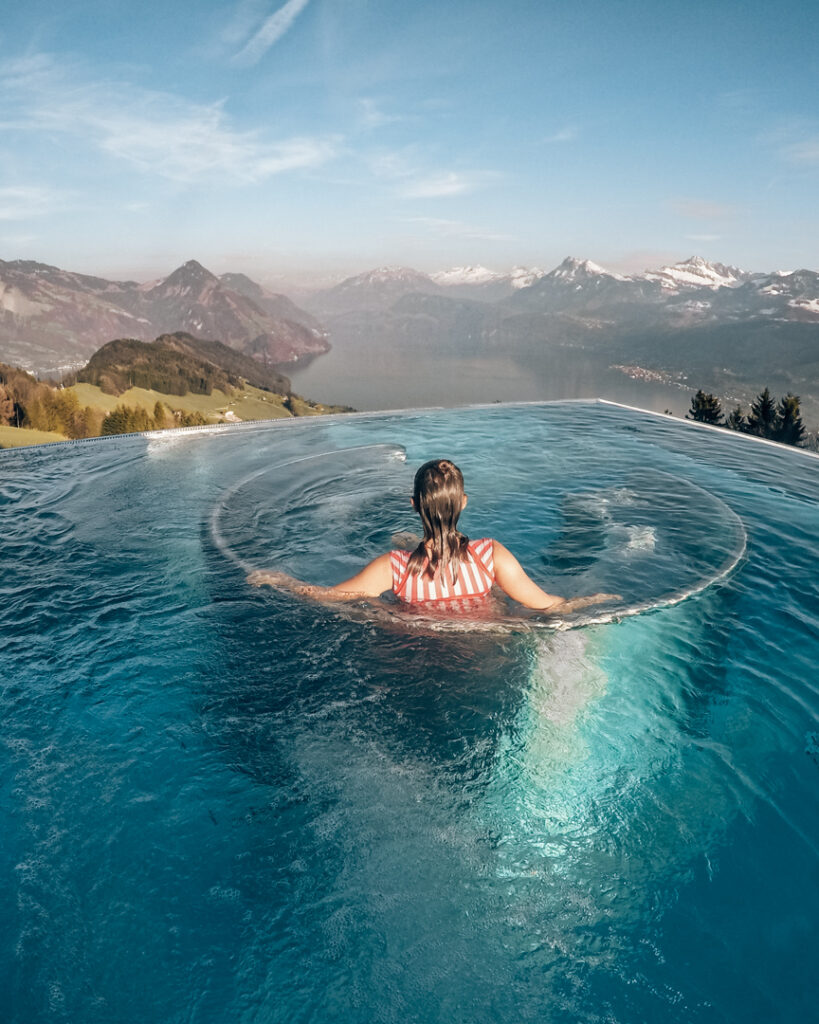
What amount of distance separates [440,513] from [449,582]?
66cm

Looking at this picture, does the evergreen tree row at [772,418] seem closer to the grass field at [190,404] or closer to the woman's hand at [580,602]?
the grass field at [190,404]

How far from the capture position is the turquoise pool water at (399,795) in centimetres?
274

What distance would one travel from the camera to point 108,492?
363 inches

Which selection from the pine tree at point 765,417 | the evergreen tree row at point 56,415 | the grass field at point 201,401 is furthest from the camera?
the pine tree at point 765,417

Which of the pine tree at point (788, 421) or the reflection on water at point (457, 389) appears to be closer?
the pine tree at point (788, 421)

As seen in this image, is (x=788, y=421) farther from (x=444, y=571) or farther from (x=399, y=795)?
(x=399, y=795)

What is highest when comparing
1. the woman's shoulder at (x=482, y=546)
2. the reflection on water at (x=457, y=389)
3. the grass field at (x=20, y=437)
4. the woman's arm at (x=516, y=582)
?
the woman's shoulder at (x=482, y=546)

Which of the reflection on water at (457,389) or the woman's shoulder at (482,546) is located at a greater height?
the woman's shoulder at (482,546)

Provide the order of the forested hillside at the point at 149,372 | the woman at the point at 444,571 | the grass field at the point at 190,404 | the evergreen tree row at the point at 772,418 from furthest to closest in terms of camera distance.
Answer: the forested hillside at the point at 149,372 < the evergreen tree row at the point at 772,418 < the grass field at the point at 190,404 < the woman at the point at 444,571

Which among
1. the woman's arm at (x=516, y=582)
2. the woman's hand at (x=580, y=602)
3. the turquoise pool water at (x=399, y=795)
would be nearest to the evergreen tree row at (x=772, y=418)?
the woman's hand at (x=580, y=602)

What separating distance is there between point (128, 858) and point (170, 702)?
1.31 m

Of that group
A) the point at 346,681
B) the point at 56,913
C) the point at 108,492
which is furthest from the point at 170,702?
the point at 108,492

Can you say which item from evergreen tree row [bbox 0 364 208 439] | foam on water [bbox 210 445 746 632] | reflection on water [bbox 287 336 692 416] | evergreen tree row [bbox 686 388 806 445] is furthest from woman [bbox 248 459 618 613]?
reflection on water [bbox 287 336 692 416]

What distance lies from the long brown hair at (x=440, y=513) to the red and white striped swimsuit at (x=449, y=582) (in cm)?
6
